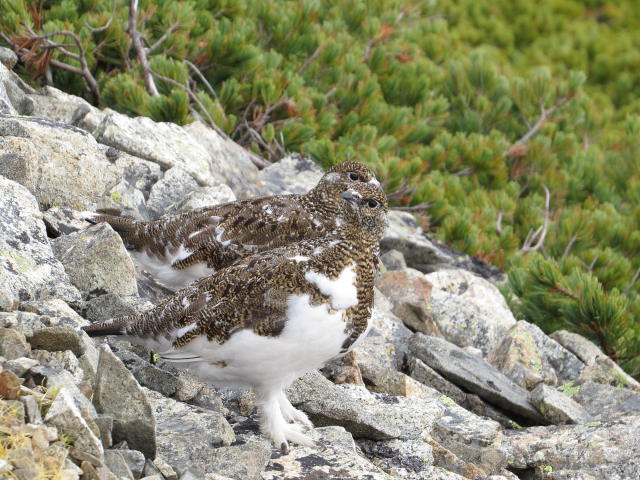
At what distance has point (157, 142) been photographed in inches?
250

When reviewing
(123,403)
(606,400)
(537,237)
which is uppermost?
(123,403)

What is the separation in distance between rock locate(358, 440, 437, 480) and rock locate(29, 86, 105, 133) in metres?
3.06

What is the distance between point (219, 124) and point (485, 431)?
12.1ft

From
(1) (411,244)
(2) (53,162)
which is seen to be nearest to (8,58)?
(2) (53,162)

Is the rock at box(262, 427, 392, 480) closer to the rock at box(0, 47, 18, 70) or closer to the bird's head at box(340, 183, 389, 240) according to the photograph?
the bird's head at box(340, 183, 389, 240)

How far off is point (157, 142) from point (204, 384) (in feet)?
7.96

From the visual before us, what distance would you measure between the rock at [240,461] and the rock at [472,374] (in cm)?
201

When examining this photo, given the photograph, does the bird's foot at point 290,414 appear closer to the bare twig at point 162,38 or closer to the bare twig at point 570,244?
the bare twig at point 162,38

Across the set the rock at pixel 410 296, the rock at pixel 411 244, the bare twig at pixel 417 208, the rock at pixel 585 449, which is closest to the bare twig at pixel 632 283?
the rock at pixel 411 244

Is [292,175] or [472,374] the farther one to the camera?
[292,175]

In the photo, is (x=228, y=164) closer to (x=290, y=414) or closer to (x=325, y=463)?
(x=290, y=414)

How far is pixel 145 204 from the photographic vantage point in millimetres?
5883

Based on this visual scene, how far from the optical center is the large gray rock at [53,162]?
5.04 metres

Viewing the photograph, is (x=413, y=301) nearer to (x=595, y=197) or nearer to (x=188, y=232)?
(x=188, y=232)
